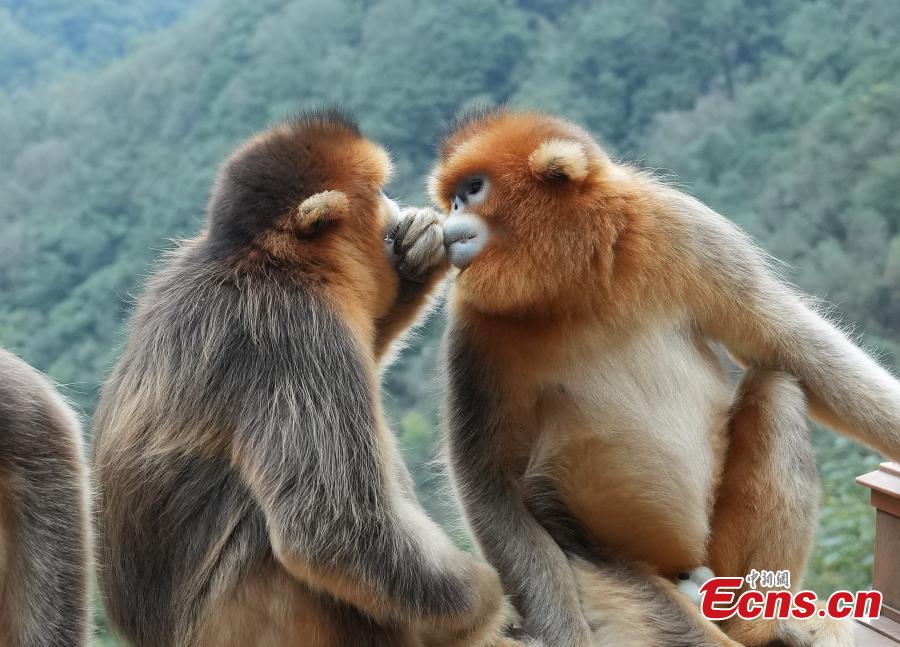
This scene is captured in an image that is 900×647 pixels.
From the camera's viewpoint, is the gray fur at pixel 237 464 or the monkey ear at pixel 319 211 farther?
the monkey ear at pixel 319 211

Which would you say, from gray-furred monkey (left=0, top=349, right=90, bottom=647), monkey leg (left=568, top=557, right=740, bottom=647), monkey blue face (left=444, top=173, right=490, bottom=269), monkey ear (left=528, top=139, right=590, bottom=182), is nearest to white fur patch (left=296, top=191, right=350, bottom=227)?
monkey blue face (left=444, top=173, right=490, bottom=269)

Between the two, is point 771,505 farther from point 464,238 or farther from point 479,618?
point 464,238

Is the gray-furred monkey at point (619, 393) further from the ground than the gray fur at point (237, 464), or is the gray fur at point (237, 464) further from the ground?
the gray-furred monkey at point (619, 393)

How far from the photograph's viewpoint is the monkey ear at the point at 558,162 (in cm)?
202

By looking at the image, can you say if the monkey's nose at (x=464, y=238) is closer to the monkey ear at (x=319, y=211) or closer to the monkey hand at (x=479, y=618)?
the monkey ear at (x=319, y=211)

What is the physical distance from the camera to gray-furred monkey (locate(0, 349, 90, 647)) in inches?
70.4

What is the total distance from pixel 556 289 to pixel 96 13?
9.23m

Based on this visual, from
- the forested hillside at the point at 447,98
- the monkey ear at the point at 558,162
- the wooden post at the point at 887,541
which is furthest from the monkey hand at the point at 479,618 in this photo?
the forested hillside at the point at 447,98

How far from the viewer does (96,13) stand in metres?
9.97

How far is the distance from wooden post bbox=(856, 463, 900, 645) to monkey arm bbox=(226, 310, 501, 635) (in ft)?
3.72

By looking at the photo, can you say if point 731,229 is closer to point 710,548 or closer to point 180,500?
point 710,548

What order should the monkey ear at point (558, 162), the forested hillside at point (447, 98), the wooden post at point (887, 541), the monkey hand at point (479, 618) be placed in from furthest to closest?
the forested hillside at point (447, 98)
the wooden post at point (887, 541)
the monkey ear at point (558, 162)
the monkey hand at point (479, 618)

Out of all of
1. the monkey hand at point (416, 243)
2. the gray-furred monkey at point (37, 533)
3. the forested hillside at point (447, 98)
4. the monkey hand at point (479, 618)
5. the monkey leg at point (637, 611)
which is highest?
the forested hillside at point (447, 98)

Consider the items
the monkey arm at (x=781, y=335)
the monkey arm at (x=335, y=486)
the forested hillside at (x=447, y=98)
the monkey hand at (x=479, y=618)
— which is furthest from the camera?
the forested hillside at (x=447, y=98)
